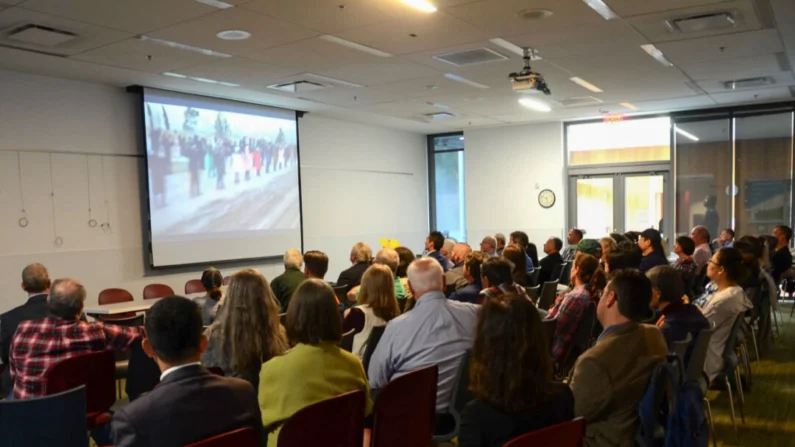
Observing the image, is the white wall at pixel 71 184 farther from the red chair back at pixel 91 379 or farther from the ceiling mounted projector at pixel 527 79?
the ceiling mounted projector at pixel 527 79

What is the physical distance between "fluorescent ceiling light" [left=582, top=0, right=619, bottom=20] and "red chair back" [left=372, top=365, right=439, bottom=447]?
3.83m

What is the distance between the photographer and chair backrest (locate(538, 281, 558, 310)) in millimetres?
5934

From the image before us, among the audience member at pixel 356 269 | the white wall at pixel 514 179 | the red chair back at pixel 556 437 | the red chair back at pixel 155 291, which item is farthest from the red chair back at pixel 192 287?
the white wall at pixel 514 179

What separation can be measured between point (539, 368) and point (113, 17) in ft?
16.1

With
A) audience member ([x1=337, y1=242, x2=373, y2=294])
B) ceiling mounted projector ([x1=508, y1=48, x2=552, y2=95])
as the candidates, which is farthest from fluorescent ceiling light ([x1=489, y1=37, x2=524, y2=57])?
audience member ([x1=337, y1=242, x2=373, y2=294])

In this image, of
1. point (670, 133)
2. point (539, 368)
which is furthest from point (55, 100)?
point (670, 133)

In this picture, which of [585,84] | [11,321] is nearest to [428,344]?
[11,321]

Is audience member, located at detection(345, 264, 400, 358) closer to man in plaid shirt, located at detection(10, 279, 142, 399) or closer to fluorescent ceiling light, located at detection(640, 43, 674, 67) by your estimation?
man in plaid shirt, located at detection(10, 279, 142, 399)

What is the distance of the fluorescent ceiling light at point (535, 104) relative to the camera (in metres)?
9.91

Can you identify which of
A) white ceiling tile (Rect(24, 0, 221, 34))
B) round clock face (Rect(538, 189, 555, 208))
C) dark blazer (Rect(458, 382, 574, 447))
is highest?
white ceiling tile (Rect(24, 0, 221, 34))

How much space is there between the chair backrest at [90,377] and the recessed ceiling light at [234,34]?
11.1 feet

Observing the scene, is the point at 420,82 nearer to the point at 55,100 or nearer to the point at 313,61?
the point at 313,61

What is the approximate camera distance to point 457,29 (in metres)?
5.85

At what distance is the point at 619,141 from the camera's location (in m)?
12.4
